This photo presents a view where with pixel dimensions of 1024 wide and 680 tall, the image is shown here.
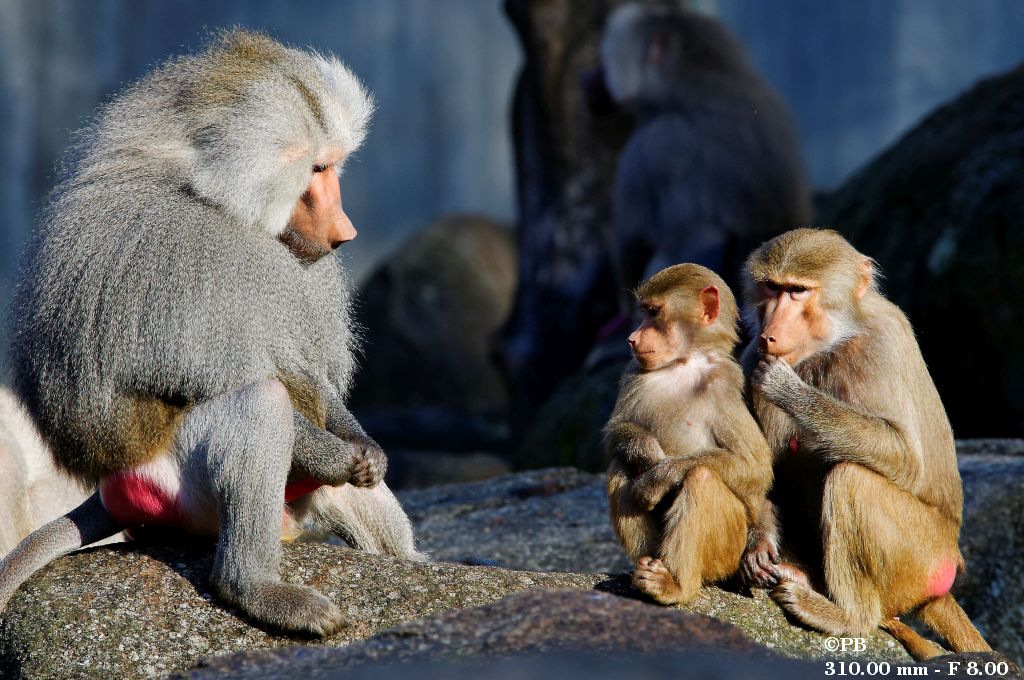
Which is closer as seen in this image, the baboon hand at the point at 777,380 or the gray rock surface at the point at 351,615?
the gray rock surface at the point at 351,615

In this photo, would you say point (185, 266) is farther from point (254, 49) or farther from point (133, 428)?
point (254, 49)

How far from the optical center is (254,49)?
3.99 meters

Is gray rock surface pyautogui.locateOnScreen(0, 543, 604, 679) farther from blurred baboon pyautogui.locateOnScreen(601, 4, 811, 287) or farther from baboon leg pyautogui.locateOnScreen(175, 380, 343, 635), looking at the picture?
blurred baboon pyautogui.locateOnScreen(601, 4, 811, 287)

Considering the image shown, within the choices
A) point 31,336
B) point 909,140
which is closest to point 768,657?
point 31,336

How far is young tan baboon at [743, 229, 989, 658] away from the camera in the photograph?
12.0ft

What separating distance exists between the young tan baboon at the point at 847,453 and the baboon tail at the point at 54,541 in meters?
1.90

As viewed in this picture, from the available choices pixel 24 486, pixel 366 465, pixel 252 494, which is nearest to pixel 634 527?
pixel 366 465

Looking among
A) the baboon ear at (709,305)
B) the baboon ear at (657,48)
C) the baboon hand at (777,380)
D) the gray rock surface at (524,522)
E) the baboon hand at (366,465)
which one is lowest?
the gray rock surface at (524,522)

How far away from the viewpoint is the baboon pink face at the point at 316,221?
3965mm

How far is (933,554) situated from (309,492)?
1.86 m

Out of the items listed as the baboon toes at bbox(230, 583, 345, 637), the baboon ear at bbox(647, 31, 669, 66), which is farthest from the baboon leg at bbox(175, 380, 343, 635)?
the baboon ear at bbox(647, 31, 669, 66)

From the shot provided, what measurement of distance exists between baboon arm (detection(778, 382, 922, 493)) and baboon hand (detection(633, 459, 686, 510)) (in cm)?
35

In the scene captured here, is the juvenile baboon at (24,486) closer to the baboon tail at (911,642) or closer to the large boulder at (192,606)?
the large boulder at (192,606)

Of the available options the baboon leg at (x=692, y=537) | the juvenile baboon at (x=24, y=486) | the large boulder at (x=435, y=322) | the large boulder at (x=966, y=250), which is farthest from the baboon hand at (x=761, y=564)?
the large boulder at (x=435, y=322)
